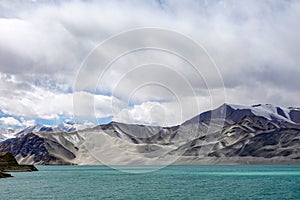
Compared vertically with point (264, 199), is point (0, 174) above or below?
above

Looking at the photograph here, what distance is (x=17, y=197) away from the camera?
92.9 m

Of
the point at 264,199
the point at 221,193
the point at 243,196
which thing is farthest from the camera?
the point at 221,193

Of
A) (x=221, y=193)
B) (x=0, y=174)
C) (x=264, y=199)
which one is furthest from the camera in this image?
(x=0, y=174)

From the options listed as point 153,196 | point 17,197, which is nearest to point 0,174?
point 17,197

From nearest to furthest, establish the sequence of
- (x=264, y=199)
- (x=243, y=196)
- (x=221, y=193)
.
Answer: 1. (x=264, y=199)
2. (x=243, y=196)
3. (x=221, y=193)

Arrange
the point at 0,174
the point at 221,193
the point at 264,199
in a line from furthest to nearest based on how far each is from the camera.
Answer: the point at 0,174, the point at 221,193, the point at 264,199

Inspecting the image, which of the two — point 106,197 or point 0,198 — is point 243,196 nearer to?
point 106,197

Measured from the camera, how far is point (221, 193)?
99.6m

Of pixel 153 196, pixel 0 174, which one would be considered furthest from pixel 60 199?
pixel 0 174

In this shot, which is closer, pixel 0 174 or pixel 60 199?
pixel 60 199

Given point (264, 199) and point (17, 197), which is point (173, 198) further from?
point (17, 197)

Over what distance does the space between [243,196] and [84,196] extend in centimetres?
3605

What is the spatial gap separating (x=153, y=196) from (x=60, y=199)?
67.2ft

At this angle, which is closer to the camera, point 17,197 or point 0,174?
point 17,197
